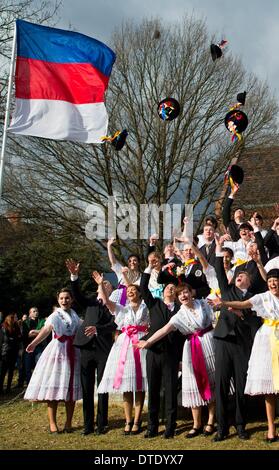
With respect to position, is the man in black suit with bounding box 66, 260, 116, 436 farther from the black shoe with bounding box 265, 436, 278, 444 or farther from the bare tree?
the bare tree

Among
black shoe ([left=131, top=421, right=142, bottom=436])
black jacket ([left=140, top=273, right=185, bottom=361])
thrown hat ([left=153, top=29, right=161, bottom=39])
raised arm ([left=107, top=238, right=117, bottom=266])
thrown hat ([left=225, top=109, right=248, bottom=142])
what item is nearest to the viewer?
black jacket ([left=140, top=273, right=185, bottom=361])

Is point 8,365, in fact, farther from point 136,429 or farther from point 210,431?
point 210,431

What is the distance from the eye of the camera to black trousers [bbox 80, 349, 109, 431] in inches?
310

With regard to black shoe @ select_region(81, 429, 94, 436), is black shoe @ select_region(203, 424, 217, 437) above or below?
above

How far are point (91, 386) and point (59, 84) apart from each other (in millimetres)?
4342

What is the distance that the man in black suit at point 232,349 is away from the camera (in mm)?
6715

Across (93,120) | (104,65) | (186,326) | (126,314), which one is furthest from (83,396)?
(104,65)

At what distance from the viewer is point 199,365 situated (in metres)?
7.11

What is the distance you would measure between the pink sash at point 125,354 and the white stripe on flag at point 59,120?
9.01 ft

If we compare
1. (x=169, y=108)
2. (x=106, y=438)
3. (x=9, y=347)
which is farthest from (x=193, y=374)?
(x=169, y=108)

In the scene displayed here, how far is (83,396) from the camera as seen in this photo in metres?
8.06

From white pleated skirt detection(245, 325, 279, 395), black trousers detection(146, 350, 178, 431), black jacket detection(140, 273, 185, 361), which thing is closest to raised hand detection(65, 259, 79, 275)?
black jacket detection(140, 273, 185, 361)

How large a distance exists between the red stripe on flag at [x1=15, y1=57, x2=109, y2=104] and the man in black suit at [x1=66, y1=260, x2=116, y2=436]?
241 cm

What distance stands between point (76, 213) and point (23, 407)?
967 centimetres
